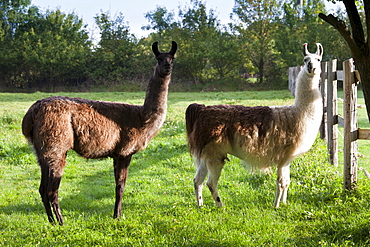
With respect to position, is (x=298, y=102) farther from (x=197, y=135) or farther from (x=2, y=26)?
(x=2, y=26)

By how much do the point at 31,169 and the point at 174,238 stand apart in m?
4.50

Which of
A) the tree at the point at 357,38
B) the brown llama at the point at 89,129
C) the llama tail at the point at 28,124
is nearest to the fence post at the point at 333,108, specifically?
the brown llama at the point at 89,129

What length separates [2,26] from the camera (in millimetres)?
36156

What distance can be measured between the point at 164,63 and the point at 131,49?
32.2 meters

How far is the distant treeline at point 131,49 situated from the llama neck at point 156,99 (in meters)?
29.3

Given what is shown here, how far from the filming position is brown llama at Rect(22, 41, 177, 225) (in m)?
4.46

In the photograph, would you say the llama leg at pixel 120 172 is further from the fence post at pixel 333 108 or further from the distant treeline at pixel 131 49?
the distant treeline at pixel 131 49

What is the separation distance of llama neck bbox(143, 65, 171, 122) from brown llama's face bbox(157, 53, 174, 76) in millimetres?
85

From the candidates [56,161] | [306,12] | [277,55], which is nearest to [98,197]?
[56,161]

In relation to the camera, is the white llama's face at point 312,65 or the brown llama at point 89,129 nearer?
the brown llama at point 89,129

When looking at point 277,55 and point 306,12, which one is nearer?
point 277,55

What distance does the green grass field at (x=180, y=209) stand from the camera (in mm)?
3910

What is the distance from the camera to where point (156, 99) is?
203 inches

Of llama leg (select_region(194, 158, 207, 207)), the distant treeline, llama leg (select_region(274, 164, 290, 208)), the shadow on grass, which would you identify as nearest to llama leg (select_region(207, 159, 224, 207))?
llama leg (select_region(194, 158, 207, 207))
